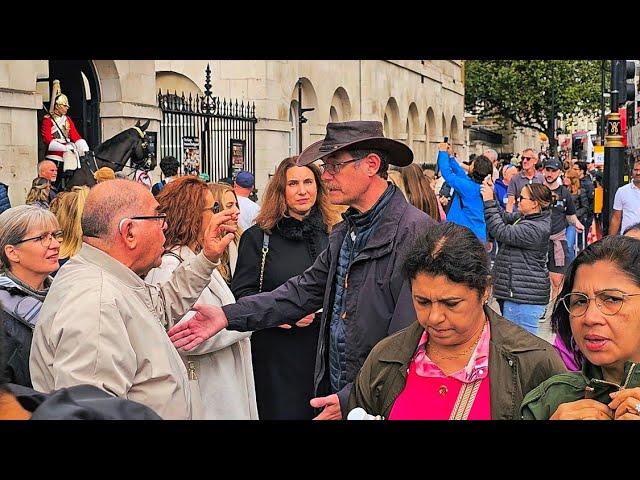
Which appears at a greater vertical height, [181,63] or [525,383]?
[181,63]

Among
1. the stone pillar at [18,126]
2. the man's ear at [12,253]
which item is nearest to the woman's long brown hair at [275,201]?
the man's ear at [12,253]

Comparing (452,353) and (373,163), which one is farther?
(373,163)

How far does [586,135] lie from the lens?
4091cm

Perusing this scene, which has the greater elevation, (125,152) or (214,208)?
(125,152)

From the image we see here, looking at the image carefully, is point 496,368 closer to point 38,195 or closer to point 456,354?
point 456,354

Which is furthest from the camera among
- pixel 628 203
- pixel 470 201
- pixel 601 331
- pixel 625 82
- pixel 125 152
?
pixel 125 152

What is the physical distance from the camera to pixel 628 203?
1078 cm

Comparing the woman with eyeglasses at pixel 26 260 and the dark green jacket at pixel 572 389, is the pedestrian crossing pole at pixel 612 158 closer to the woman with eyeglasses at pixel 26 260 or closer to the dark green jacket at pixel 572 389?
the woman with eyeglasses at pixel 26 260

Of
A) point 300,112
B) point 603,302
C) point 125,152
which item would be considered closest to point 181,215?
point 603,302

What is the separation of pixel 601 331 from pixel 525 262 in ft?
19.4
